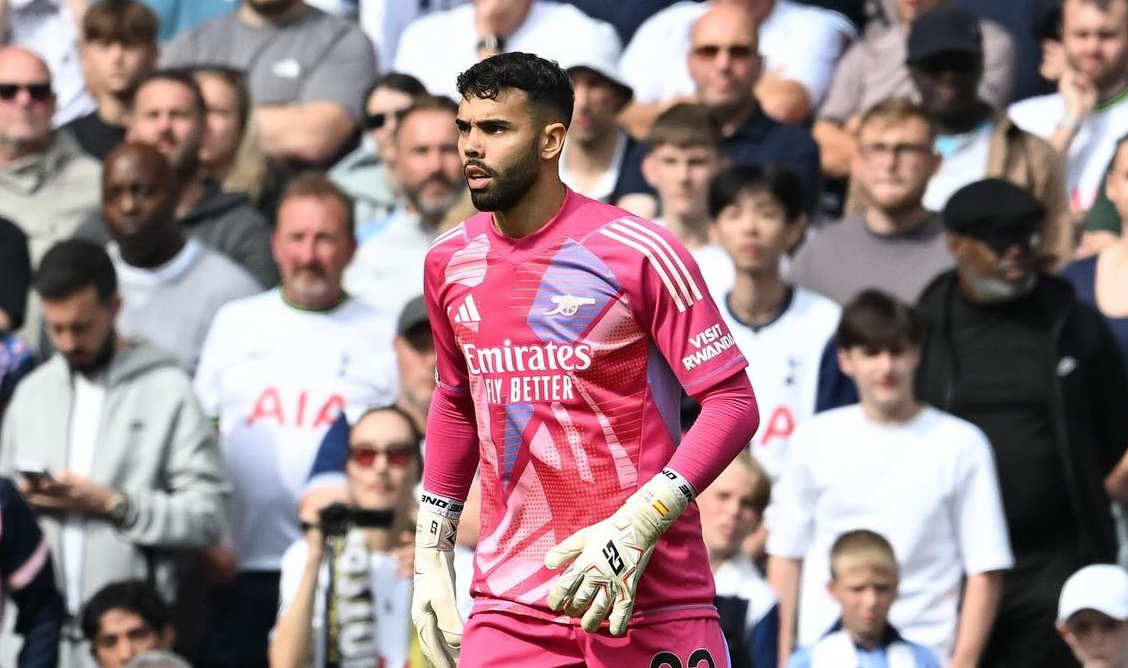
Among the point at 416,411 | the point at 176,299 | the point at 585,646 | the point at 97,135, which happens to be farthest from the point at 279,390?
the point at 585,646

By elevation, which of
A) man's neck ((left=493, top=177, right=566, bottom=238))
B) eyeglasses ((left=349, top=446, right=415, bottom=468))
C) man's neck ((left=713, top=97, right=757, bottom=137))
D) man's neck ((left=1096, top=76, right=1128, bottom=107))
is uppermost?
man's neck ((left=1096, top=76, right=1128, bottom=107))

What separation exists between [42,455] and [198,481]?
26.7 inches

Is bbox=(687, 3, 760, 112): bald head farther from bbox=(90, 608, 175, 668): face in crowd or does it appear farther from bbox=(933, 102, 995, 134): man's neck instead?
bbox=(90, 608, 175, 668): face in crowd

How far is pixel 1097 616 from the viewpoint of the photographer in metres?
8.82

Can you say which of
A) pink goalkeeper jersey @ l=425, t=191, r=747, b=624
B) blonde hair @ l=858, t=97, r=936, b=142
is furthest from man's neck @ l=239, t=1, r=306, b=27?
pink goalkeeper jersey @ l=425, t=191, r=747, b=624

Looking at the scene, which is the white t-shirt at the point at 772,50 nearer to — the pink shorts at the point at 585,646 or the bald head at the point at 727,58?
the bald head at the point at 727,58

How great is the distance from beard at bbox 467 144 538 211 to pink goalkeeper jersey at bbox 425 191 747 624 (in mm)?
152

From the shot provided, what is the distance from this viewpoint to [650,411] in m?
5.92

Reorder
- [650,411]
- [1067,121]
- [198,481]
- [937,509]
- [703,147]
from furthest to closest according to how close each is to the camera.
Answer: [1067,121] → [703,147] → [198,481] → [937,509] → [650,411]

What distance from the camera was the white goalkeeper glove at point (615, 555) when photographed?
557 cm

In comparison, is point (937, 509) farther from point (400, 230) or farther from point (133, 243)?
point (133, 243)

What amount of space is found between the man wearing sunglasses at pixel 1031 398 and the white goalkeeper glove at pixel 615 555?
12.9ft

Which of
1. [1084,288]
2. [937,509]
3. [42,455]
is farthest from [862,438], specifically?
[42,455]

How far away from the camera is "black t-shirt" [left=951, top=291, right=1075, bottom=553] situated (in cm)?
934
